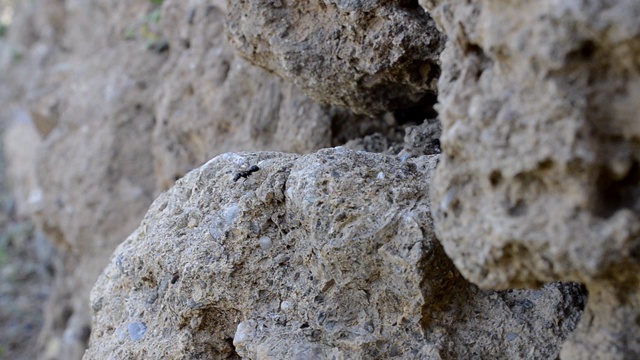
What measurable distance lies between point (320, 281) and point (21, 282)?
570 cm

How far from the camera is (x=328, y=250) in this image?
5.55ft

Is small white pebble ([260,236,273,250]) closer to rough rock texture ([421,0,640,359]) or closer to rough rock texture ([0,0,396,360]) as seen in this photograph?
rough rock texture ([421,0,640,359])

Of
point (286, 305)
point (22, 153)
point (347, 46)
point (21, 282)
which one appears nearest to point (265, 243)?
point (286, 305)

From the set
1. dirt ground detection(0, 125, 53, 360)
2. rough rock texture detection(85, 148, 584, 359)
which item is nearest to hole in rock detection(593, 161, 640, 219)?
rough rock texture detection(85, 148, 584, 359)

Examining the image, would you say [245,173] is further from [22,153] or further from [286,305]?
[22,153]

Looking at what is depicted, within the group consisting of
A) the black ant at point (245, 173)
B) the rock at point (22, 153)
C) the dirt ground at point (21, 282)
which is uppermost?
the rock at point (22, 153)

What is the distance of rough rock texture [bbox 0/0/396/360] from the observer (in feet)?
9.92

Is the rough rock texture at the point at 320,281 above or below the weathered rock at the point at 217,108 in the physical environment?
below

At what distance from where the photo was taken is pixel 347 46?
2.16 metres

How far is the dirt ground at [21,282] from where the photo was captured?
19.1 feet

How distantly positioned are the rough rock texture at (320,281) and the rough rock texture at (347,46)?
1.21ft

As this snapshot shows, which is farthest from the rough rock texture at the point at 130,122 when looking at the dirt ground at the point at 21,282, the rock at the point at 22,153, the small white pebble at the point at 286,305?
the small white pebble at the point at 286,305

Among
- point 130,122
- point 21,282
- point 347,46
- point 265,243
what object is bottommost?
point 21,282

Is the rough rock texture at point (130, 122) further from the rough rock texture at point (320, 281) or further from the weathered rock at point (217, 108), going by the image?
the rough rock texture at point (320, 281)
